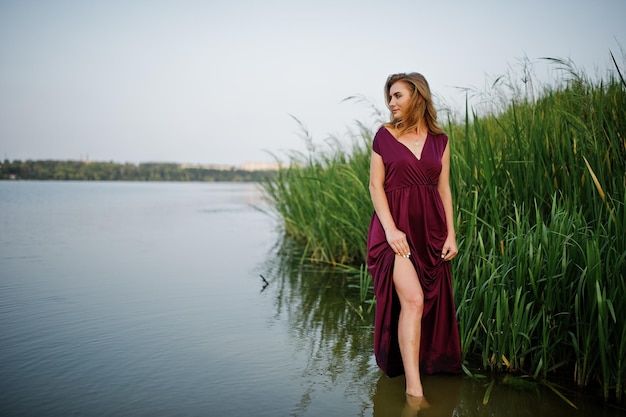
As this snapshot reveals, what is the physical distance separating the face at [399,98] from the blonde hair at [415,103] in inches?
0.7

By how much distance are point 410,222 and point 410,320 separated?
1.71 ft

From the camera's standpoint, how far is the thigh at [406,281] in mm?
2807

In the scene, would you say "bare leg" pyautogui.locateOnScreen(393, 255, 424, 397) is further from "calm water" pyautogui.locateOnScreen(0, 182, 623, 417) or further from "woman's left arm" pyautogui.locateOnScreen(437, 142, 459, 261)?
"woman's left arm" pyautogui.locateOnScreen(437, 142, 459, 261)

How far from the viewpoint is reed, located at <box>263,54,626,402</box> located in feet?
9.38

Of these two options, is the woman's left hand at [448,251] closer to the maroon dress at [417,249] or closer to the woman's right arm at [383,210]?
the maroon dress at [417,249]

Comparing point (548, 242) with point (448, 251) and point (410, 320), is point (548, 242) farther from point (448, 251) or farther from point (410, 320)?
point (410, 320)

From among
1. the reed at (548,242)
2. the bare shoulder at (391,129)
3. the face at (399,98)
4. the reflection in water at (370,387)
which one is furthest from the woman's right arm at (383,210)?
the reflection in water at (370,387)

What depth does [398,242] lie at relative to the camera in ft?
9.24

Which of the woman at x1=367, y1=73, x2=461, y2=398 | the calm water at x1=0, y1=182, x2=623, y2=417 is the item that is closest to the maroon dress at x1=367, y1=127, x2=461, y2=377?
the woman at x1=367, y1=73, x2=461, y2=398

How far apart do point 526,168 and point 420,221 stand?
129cm

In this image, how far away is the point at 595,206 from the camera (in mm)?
3246

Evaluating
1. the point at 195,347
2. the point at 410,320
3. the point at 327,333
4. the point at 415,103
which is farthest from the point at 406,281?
the point at 195,347

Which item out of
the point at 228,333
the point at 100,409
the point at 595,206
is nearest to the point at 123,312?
the point at 228,333

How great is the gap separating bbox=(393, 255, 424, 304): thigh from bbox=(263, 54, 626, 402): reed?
514 mm
